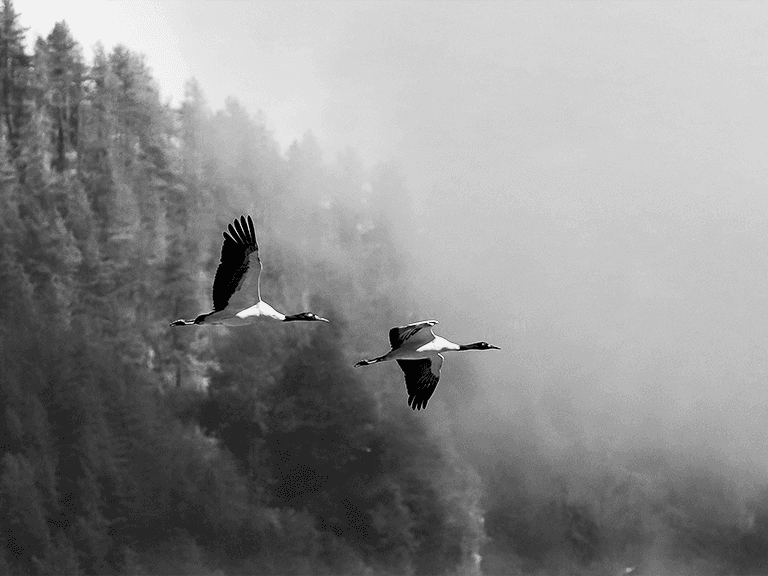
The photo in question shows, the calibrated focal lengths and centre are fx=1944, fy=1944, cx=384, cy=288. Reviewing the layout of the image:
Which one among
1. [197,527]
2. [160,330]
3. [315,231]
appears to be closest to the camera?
[197,527]

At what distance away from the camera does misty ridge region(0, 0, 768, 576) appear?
7406 centimetres

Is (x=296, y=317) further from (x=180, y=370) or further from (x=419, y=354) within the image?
(x=180, y=370)

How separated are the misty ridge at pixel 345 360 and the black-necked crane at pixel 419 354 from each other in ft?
110

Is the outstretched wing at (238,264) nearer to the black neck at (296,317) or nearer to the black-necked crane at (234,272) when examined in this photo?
the black-necked crane at (234,272)

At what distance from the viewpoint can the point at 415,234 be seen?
9225 centimetres

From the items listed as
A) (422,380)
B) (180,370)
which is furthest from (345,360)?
(422,380)

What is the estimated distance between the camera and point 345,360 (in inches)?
3105

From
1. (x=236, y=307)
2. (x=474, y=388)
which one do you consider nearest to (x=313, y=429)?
(x=474, y=388)

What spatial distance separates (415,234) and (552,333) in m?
9.10

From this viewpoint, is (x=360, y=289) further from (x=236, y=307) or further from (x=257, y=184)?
(x=236, y=307)

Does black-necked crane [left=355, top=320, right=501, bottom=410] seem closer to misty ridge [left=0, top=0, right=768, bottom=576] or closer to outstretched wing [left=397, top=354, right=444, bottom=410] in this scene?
outstretched wing [left=397, top=354, right=444, bottom=410]

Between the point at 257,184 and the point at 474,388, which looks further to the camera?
the point at 257,184

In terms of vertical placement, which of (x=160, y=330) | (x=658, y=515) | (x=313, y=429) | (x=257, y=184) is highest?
(x=257, y=184)

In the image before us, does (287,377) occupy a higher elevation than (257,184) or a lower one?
lower
